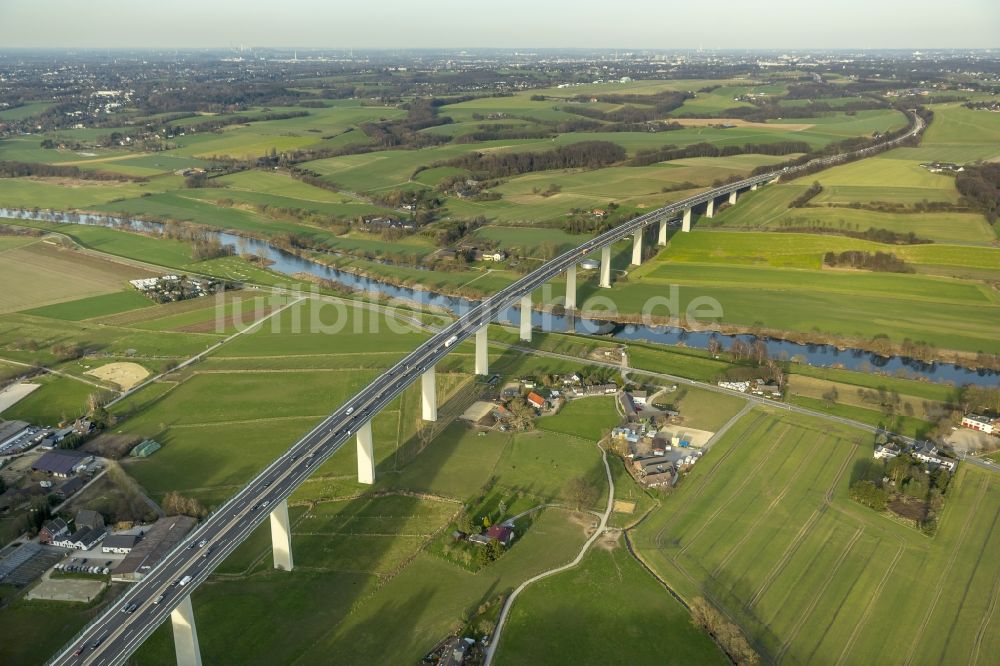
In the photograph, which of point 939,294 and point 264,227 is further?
point 264,227

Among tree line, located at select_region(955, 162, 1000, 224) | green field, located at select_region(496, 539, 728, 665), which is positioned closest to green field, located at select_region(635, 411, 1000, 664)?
green field, located at select_region(496, 539, 728, 665)

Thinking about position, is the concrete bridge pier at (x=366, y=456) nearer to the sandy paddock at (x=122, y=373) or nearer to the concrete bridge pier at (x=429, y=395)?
the concrete bridge pier at (x=429, y=395)

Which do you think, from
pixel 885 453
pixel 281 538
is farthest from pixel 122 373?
pixel 885 453

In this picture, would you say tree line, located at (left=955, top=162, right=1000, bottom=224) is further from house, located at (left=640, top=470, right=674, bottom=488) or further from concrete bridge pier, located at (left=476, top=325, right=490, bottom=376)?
house, located at (left=640, top=470, right=674, bottom=488)

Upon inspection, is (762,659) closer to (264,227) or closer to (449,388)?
(449,388)

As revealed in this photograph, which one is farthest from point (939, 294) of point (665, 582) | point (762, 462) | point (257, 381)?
point (257, 381)
